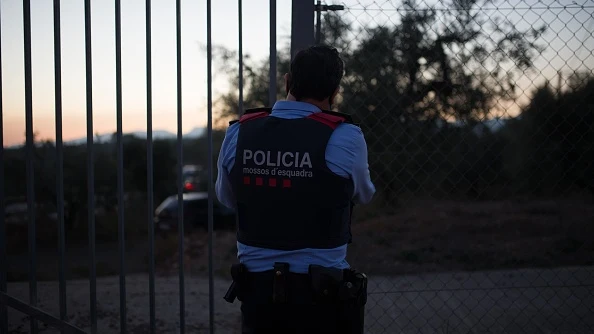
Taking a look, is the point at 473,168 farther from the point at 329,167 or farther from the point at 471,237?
the point at 329,167

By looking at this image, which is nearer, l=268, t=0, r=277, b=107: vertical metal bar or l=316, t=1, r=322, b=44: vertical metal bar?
l=268, t=0, r=277, b=107: vertical metal bar

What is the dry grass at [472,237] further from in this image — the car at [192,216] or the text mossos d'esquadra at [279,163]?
the car at [192,216]

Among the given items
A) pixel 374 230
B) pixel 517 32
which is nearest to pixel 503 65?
pixel 517 32

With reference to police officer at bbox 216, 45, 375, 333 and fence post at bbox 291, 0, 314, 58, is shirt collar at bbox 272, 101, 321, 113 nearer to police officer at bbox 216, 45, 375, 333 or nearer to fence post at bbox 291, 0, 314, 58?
police officer at bbox 216, 45, 375, 333

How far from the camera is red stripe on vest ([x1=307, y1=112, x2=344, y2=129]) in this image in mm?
2080

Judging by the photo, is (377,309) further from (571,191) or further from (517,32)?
(517,32)

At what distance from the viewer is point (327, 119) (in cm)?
209

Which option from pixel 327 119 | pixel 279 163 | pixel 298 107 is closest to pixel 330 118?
pixel 327 119

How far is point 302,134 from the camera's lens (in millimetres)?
2066

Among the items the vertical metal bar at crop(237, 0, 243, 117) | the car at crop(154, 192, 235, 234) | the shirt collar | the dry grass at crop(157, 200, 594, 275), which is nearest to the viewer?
the shirt collar

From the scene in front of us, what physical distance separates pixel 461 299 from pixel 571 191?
1.28 meters

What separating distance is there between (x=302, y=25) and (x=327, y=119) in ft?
2.69

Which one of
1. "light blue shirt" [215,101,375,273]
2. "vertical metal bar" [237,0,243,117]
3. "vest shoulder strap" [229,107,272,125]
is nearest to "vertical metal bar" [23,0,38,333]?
A: "vertical metal bar" [237,0,243,117]

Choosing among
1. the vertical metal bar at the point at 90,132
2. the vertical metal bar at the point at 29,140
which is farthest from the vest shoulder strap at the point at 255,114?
the vertical metal bar at the point at 29,140
